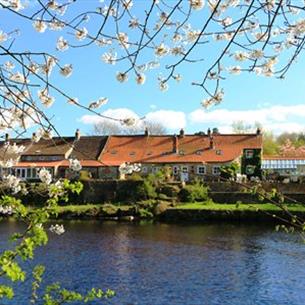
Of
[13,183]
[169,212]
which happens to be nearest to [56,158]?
[169,212]

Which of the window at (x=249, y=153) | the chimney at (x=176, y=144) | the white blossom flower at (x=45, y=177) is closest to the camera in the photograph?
the white blossom flower at (x=45, y=177)

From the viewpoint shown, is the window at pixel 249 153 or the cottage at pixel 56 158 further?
the window at pixel 249 153

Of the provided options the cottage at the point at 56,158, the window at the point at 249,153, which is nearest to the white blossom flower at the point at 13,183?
the cottage at the point at 56,158

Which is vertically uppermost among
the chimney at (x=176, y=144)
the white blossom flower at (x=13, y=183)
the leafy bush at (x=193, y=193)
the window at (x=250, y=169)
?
the chimney at (x=176, y=144)

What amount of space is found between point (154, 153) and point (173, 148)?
1.85m

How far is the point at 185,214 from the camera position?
41.2 meters

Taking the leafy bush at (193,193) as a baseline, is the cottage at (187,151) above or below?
above

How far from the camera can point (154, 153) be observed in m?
54.6

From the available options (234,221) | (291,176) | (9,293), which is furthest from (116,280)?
(291,176)

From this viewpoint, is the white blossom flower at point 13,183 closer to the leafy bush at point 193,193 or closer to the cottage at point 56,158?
the leafy bush at point 193,193

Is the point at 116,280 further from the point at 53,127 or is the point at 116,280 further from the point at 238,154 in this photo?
the point at 238,154

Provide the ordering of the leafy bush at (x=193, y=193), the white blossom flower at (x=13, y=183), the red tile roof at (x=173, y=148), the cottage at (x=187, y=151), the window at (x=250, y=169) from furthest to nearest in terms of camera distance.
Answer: the red tile roof at (x=173, y=148) < the cottage at (x=187, y=151) < the window at (x=250, y=169) < the leafy bush at (x=193, y=193) < the white blossom flower at (x=13, y=183)

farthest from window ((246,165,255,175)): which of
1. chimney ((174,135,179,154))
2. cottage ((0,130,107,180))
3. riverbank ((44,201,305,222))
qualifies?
cottage ((0,130,107,180))

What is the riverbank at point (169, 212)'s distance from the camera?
4000 centimetres
